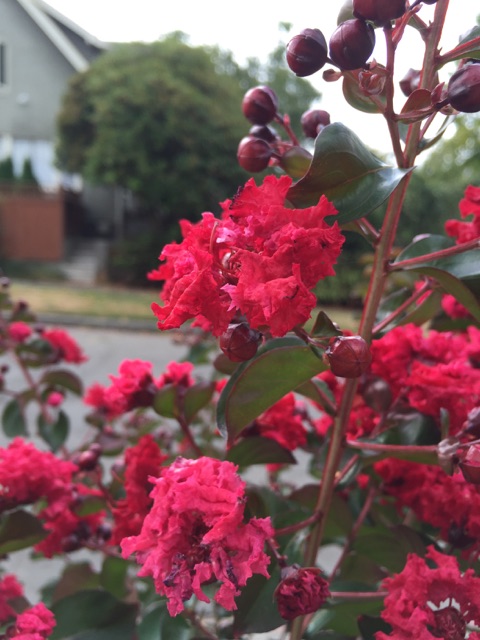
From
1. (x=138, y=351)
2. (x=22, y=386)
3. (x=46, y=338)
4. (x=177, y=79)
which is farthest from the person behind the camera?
(x=177, y=79)

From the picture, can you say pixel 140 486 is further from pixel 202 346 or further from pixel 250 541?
pixel 202 346

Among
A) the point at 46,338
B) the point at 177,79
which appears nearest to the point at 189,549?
the point at 46,338

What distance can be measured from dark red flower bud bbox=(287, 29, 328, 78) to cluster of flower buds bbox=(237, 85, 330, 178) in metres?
0.08

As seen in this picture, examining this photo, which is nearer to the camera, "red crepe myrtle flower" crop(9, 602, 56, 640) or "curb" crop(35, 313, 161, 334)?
"red crepe myrtle flower" crop(9, 602, 56, 640)

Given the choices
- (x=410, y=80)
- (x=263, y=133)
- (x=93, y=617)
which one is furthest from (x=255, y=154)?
(x=93, y=617)

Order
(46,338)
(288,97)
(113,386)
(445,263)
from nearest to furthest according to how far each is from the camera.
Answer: (445,263), (113,386), (46,338), (288,97)

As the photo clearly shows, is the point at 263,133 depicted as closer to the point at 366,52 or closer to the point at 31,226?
the point at 366,52

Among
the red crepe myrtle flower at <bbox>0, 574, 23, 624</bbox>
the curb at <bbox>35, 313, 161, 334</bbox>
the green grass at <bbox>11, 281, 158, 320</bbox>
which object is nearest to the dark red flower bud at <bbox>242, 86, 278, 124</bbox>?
the red crepe myrtle flower at <bbox>0, 574, 23, 624</bbox>

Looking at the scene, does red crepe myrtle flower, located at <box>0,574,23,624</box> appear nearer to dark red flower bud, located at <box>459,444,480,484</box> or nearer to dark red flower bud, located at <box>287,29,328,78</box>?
dark red flower bud, located at <box>459,444,480,484</box>

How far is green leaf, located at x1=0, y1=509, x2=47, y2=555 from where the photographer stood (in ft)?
2.34

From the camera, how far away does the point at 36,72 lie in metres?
11.2

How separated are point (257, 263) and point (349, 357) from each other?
9 cm

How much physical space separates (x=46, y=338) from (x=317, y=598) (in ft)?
3.26

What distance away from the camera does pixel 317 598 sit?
1.58 feet
